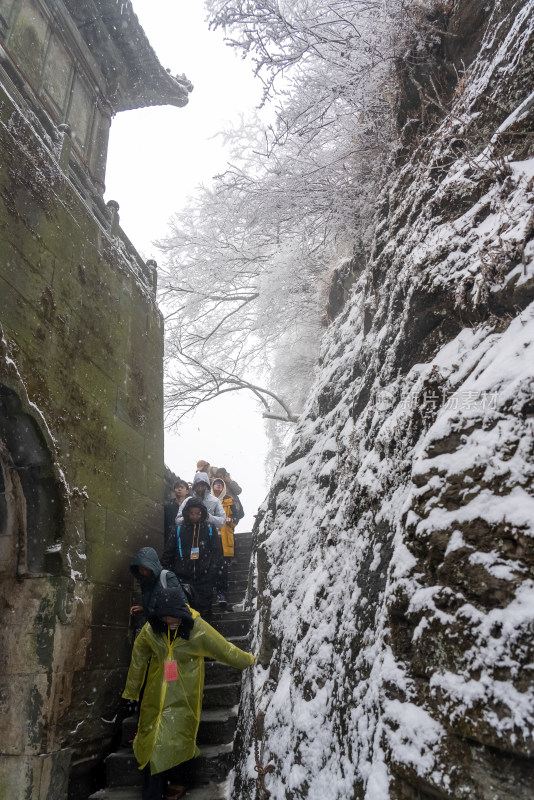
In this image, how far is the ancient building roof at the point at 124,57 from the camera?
25.8 feet

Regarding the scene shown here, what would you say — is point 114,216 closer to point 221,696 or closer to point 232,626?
point 232,626

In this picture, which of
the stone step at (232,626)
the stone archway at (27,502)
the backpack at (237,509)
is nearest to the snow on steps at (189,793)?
the stone step at (232,626)

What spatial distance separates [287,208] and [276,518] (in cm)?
394

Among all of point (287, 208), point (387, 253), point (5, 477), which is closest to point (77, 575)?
point (5, 477)

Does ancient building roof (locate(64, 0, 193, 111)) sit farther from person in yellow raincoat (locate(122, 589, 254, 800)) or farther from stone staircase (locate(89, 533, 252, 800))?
stone staircase (locate(89, 533, 252, 800))

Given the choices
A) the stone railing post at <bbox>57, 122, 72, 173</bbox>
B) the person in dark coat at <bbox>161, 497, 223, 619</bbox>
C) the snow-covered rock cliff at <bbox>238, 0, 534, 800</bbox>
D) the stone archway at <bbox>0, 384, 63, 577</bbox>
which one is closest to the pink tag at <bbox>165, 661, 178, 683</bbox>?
the snow-covered rock cliff at <bbox>238, 0, 534, 800</bbox>

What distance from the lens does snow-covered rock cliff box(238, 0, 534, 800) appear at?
5.98ft

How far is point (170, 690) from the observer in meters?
3.77

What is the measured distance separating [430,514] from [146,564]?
3.02m

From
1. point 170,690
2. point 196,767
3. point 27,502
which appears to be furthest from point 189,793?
point 27,502

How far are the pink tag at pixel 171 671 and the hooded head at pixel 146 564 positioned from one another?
83cm

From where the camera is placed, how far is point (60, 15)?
7.26 meters

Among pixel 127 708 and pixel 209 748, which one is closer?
pixel 209 748

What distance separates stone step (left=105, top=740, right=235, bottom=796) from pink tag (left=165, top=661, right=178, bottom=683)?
86 centimetres
